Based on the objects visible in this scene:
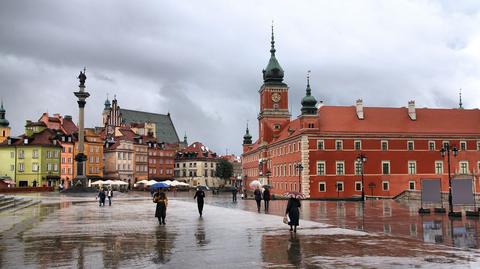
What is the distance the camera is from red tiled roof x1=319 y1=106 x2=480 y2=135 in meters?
71.6

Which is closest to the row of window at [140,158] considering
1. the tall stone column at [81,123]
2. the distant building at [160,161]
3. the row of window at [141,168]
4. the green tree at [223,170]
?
the row of window at [141,168]

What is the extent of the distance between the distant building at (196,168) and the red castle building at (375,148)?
7152cm

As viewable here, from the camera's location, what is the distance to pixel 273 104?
96.2 metres

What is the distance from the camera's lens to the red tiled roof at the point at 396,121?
71.6 metres

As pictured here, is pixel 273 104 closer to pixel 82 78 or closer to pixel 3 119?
pixel 82 78

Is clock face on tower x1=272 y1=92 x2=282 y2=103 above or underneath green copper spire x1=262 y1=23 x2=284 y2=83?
underneath

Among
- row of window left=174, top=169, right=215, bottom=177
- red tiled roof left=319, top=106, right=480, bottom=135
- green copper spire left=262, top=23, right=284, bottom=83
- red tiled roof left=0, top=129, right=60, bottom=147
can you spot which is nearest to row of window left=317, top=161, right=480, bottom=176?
red tiled roof left=319, top=106, right=480, bottom=135

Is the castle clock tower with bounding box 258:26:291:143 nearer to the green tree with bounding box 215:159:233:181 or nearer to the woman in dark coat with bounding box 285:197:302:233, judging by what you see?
the green tree with bounding box 215:159:233:181

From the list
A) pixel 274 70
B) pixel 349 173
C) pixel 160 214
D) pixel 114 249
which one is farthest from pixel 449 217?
pixel 274 70

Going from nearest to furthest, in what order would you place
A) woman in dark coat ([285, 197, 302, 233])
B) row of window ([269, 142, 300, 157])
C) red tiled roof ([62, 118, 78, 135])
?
woman in dark coat ([285, 197, 302, 233]) → row of window ([269, 142, 300, 157]) → red tiled roof ([62, 118, 78, 135])

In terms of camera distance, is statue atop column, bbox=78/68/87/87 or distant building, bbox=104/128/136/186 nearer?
statue atop column, bbox=78/68/87/87

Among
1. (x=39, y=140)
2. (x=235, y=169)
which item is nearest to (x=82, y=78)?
(x=39, y=140)

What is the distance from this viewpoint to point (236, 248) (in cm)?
1489

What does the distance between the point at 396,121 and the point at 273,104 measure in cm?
Answer: 2792
